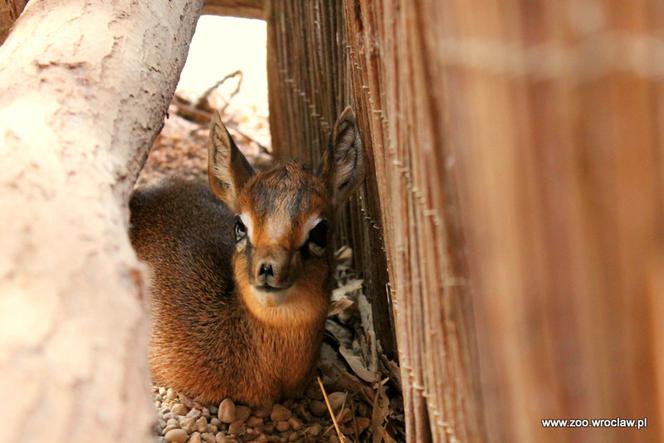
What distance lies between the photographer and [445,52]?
1.73 metres

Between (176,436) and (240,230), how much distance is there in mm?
911

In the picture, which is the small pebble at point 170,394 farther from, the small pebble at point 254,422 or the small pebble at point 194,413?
the small pebble at point 254,422

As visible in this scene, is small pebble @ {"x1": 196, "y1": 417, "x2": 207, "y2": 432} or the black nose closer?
the black nose

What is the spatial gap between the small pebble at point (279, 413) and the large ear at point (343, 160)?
37.9 inches

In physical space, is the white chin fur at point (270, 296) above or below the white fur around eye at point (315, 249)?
below

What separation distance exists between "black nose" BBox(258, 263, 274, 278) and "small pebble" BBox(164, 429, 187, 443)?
86 centimetres

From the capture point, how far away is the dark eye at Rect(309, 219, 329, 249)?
346cm

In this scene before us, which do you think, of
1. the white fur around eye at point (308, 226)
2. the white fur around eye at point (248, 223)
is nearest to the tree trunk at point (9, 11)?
the white fur around eye at point (248, 223)

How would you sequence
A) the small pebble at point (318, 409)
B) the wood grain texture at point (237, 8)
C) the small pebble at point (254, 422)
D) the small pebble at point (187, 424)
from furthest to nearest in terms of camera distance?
1. the wood grain texture at point (237, 8)
2. the small pebble at point (318, 409)
3. the small pebble at point (254, 422)
4. the small pebble at point (187, 424)

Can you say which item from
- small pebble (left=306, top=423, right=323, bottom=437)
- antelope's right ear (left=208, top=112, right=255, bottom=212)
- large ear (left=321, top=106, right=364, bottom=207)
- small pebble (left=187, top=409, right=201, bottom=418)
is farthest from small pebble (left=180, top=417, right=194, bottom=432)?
large ear (left=321, top=106, right=364, bottom=207)

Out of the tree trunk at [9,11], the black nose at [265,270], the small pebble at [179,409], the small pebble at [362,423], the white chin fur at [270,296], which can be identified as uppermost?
the tree trunk at [9,11]

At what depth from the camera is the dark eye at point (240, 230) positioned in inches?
138

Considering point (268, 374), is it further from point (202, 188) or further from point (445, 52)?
point (445, 52)

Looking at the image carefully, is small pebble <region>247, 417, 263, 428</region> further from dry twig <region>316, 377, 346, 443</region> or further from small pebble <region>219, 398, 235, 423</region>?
dry twig <region>316, 377, 346, 443</region>
